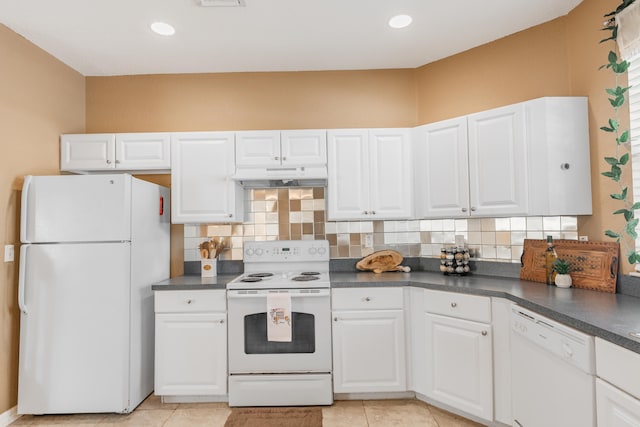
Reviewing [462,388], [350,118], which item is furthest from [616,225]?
[350,118]

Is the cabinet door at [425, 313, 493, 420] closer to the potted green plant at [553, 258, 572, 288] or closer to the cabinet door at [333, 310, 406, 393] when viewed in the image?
the cabinet door at [333, 310, 406, 393]

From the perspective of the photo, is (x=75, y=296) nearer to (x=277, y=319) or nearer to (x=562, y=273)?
(x=277, y=319)

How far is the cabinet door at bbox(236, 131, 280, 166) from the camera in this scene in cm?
298

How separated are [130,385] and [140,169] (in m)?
1.63

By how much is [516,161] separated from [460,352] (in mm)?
1294

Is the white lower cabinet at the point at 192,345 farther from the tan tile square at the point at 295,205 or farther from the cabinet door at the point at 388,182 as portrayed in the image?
the cabinet door at the point at 388,182

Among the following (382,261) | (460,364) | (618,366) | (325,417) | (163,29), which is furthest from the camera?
(382,261)

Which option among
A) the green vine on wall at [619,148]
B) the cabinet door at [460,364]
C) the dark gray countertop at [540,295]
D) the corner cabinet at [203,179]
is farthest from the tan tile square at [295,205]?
the green vine on wall at [619,148]

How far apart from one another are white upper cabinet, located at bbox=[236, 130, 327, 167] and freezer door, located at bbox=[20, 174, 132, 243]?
905 millimetres

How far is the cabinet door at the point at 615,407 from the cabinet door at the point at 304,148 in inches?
86.4

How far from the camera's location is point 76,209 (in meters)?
2.48

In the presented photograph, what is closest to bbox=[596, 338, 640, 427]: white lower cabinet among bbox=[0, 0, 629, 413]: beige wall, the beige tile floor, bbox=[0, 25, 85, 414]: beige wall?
bbox=[0, 0, 629, 413]: beige wall

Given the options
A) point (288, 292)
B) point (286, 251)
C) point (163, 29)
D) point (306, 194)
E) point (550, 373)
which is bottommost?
point (550, 373)

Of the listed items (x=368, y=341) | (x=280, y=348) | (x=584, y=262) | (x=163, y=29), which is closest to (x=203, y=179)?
(x=163, y=29)
